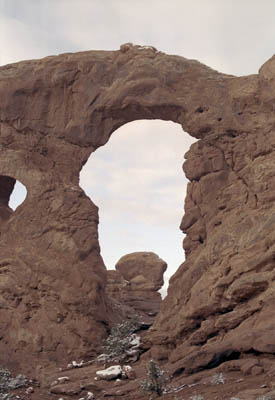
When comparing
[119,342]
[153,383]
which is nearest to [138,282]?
[119,342]

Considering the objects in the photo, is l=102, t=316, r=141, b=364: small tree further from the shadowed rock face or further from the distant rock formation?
the distant rock formation

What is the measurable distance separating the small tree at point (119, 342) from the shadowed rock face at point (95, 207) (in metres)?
0.90

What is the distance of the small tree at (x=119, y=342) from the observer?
22172 mm

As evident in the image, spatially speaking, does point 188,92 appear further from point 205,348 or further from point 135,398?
point 135,398

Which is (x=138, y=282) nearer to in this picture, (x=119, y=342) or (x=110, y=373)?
(x=119, y=342)

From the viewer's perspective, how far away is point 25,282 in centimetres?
2438

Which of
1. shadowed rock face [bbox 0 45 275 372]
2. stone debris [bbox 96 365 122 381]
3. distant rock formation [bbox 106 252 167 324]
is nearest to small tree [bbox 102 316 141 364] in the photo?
shadowed rock face [bbox 0 45 275 372]

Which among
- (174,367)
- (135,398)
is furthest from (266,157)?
(135,398)

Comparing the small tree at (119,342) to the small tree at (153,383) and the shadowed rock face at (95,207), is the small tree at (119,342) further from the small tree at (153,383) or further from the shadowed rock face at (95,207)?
the small tree at (153,383)

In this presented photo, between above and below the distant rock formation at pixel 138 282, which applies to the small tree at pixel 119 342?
below

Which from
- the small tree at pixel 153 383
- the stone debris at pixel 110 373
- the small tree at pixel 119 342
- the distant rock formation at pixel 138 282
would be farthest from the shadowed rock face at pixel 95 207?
the distant rock formation at pixel 138 282

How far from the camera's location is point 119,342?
2250 centimetres

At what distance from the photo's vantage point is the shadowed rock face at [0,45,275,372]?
21.3 m

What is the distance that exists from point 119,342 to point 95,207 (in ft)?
21.1
